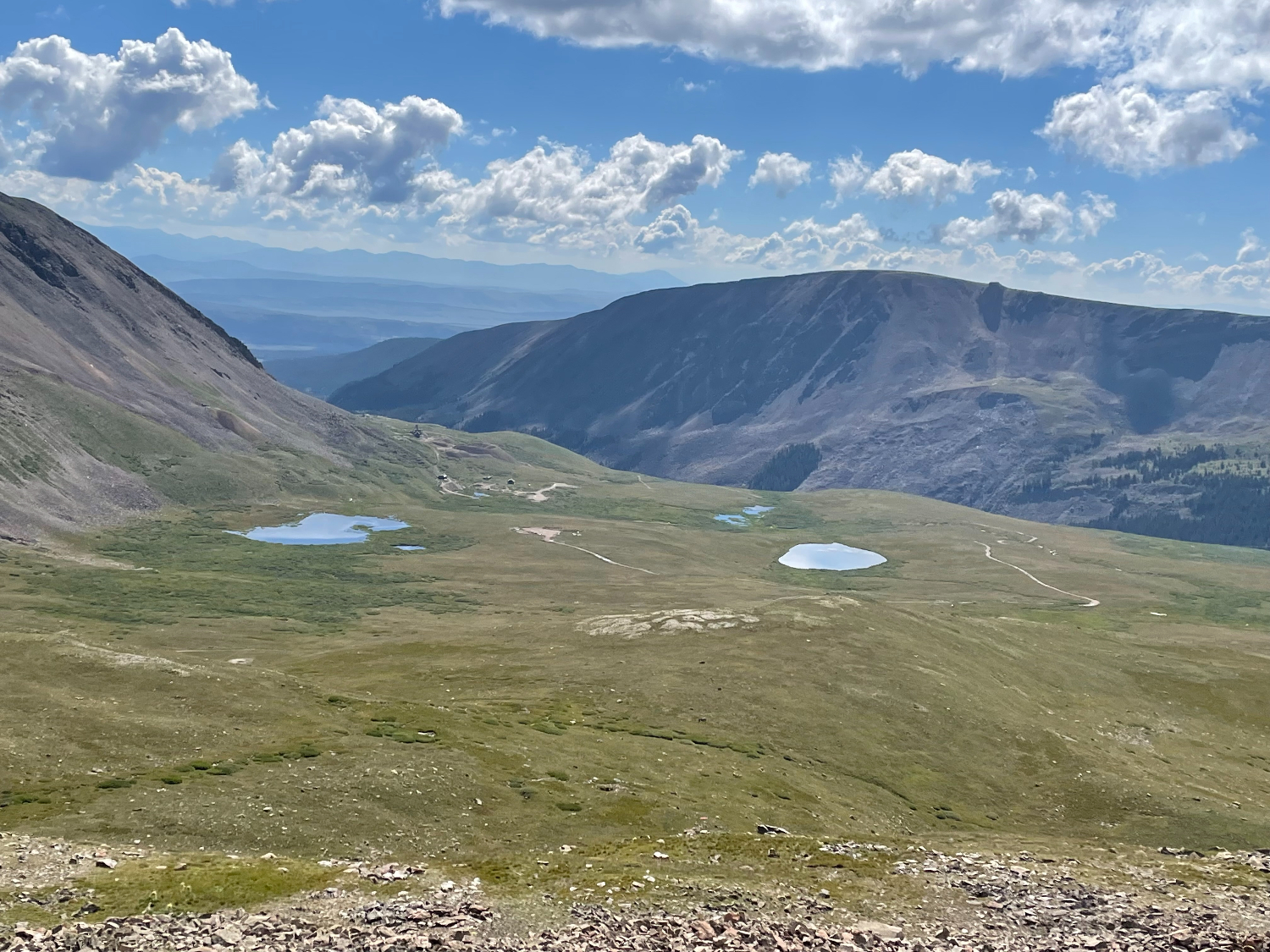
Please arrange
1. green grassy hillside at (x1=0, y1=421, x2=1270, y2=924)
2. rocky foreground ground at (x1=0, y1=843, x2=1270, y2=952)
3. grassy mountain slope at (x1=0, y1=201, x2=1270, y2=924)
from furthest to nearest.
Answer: green grassy hillside at (x1=0, y1=421, x2=1270, y2=924) < grassy mountain slope at (x1=0, y1=201, x2=1270, y2=924) < rocky foreground ground at (x1=0, y1=843, x2=1270, y2=952)

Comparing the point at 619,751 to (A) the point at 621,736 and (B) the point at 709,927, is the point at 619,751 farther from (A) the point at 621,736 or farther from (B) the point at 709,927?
(B) the point at 709,927

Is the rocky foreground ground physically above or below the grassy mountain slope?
above

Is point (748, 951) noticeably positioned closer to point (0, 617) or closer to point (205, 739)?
point (205, 739)

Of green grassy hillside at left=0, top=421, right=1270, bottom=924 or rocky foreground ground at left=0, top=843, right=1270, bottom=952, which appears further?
green grassy hillside at left=0, top=421, right=1270, bottom=924

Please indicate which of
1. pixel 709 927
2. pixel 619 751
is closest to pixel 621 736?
pixel 619 751

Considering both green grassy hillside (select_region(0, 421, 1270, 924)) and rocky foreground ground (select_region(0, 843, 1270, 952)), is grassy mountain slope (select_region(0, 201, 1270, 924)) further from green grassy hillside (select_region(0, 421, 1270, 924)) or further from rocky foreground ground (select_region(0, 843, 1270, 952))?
rocky foreground ground (select_region(0, 843, 1270, 952))

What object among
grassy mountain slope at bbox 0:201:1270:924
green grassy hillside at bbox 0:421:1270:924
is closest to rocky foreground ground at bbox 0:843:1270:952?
grassy mountain slope at bbox 0:201:1270:924

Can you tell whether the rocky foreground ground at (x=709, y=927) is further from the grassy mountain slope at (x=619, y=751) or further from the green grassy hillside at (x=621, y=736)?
the green grassy hillside at (x=621, y=736)

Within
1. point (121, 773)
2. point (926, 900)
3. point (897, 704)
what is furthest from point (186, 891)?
point (897, 704)
